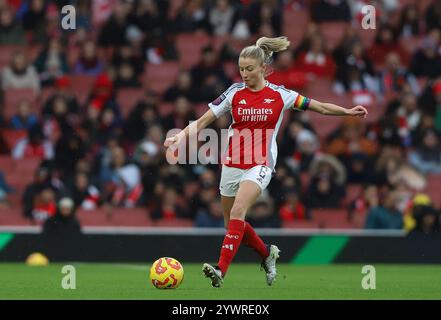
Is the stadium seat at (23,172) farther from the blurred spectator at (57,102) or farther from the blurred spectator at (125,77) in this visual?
the blurred spectator at (125,77)

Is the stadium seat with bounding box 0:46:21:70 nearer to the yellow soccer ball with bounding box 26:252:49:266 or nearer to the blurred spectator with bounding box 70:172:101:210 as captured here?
the blurred spectator with bounding box 70:172:101:210

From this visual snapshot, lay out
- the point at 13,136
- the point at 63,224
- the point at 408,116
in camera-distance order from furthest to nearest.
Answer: the point at 13,136 < the point at 408,116 < the point at 63,224

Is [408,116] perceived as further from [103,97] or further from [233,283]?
[233,283]

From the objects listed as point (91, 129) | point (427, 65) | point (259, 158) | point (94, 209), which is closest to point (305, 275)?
point (259, 158)

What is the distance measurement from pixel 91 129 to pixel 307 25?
4938 mm

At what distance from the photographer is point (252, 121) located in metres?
11.1

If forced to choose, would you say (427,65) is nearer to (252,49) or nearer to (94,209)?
(94,209)

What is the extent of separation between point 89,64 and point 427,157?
20.9 feet

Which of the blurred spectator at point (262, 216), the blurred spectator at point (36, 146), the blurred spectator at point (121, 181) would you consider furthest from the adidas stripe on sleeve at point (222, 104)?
the blurred spectator at point (36, 146)

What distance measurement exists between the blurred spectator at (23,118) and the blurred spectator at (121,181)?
189 centimetres

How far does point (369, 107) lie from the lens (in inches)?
845

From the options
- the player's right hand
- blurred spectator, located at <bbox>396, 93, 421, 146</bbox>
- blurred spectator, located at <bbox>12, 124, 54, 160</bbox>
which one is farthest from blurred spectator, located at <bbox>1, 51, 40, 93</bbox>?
the player's right hand

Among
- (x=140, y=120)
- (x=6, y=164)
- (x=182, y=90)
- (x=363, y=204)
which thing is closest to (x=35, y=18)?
(x=6, y=164)

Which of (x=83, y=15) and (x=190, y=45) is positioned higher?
(x=83, y=15)
